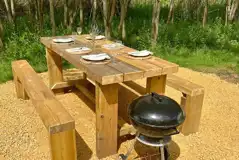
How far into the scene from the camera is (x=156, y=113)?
1742mm

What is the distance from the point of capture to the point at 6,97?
351cm

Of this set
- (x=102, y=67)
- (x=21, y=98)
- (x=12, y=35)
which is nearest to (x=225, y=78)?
(x=102, y=67)

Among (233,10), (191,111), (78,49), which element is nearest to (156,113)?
(191,111)

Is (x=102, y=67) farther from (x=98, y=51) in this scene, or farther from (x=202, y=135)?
(x=202, y=135)

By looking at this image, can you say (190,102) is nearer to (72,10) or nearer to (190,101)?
(190,101)

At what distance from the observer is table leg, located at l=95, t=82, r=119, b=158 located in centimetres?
218

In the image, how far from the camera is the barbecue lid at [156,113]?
5.67 feet

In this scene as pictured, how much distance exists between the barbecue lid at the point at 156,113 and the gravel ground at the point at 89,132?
725 mm

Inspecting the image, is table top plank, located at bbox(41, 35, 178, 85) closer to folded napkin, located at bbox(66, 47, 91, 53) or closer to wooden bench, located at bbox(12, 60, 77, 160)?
folded napkin, located at bbox(66, 47, 91, 53)

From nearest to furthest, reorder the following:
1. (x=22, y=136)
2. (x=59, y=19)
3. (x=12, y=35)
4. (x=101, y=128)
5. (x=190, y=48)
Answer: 1. (x=101, y=128)
2. (x=22, y=136)
3. (x=12, y=35)
4. (x=190, y=48)
5. (x=59, y=19)

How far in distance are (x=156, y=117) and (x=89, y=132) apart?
1.21 metres

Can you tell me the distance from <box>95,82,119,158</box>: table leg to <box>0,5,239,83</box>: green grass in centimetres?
245

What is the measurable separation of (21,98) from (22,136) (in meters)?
0.95

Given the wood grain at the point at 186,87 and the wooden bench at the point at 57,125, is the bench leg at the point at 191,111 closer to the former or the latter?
the wood grain at the point at 186,87
